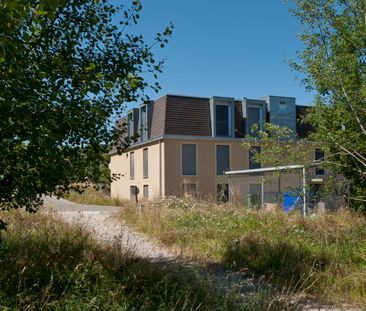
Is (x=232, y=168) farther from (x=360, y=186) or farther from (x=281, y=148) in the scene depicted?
(x=281, y=148)

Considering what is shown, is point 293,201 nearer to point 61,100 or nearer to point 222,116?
point 61,100

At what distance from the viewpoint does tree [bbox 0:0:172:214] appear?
13.0 feet

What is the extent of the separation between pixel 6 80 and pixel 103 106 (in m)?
1.82

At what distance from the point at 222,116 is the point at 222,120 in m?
0.25

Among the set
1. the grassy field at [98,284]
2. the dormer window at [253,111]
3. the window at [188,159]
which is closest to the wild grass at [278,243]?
the grassy field at [98,284]

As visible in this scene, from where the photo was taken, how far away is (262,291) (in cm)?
570

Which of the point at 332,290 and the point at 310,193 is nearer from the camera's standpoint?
the point at 332,290

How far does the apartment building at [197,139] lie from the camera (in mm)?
27812

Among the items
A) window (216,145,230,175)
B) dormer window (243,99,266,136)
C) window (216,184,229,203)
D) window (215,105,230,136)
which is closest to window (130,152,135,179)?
window (216,145,230,175)

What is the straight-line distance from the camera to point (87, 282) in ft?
18.0

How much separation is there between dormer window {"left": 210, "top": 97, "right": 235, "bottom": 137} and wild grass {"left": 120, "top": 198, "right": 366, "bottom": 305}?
15277 mm

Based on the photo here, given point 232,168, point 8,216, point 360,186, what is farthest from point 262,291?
point 232,168

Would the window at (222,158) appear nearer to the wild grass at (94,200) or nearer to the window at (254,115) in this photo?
the window at (254,115)

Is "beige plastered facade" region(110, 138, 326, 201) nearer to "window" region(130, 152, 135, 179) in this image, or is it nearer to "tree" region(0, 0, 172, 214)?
"window" region(130, 152, 135, 179)
